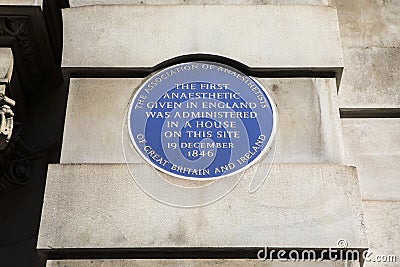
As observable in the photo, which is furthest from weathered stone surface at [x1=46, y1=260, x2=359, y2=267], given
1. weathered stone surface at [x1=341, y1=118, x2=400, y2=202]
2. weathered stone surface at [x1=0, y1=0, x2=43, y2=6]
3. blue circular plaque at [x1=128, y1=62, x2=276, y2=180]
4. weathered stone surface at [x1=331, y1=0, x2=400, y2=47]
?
weathered stone surface at [x1=331, y1=0, x2=400, y2=47]

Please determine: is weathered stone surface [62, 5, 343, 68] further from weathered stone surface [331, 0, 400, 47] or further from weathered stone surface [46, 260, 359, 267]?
weathered stone surface [46, 260, 359, 267]

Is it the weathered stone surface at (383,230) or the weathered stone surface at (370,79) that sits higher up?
the weathered stone surface at (370,79)

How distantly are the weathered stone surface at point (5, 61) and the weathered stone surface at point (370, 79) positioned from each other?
330 cm

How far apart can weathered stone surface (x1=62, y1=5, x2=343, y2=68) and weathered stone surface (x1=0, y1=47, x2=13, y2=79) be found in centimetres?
65

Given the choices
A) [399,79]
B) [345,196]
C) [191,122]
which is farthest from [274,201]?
[399,79]

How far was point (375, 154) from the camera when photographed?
6316mm

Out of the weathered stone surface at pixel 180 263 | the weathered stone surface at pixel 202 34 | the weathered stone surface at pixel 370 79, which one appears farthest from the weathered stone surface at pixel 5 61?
the weathered stone surface at pixel 370 79

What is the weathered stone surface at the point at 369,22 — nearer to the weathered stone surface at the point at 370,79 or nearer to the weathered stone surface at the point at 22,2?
the weathered stone surface at the point at 370,79

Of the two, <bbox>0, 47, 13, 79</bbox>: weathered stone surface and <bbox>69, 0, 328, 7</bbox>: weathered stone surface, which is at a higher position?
<bbox>69, 0, 328, 7</bbox>: weathered stone surface

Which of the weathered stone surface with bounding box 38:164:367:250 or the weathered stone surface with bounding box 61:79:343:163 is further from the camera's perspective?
the weathered stone surface with bounding box 61:79:343:163

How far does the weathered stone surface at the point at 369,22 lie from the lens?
710cm

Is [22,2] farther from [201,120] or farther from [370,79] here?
[370,79]

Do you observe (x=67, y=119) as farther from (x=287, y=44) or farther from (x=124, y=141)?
(x=287, y=44)

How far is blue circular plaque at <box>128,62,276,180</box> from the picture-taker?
17.7 ft
